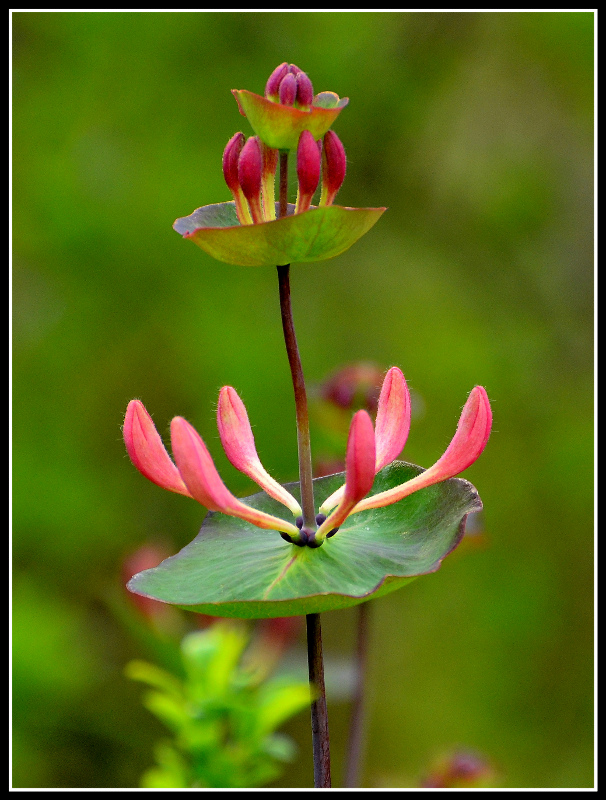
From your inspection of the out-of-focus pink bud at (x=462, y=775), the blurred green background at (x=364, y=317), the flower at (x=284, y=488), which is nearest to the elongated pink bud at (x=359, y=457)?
the flower at (x=284, y=488)

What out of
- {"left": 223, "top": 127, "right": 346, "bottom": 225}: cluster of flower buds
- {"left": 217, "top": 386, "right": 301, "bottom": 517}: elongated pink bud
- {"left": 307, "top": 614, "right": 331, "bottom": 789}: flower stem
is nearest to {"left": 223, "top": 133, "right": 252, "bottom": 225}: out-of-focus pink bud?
{"left": 223, "top": 127, "right": 346, "bottom": 225}: cluster of flower buds

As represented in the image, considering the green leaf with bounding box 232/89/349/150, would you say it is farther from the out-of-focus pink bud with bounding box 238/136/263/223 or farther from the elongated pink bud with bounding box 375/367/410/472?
the elongated pink bud with bounding box 375/367/410/472

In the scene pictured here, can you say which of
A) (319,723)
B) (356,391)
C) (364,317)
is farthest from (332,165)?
(364,317)

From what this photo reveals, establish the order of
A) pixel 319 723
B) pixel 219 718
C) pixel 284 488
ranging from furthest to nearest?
pixel 219 718, pixel 284 488, pixel 319 723

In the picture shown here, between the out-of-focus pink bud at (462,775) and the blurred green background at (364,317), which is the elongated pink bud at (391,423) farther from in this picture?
the blurred green background at (364,317)

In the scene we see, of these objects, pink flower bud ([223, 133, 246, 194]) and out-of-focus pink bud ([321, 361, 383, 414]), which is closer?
pink flower bud ([223, 133, 246, 194])

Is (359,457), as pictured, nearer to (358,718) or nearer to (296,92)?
(296,92)
